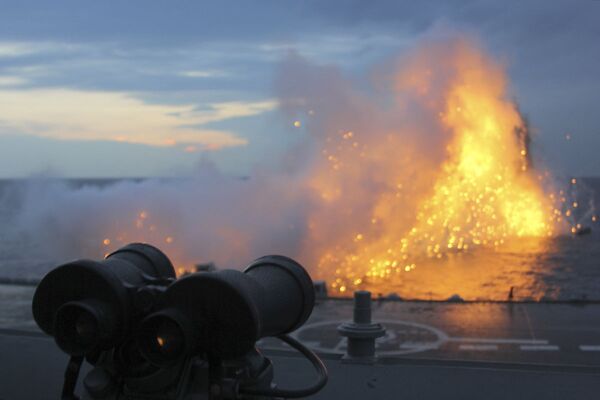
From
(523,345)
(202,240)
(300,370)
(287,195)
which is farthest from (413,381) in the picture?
(202,240)

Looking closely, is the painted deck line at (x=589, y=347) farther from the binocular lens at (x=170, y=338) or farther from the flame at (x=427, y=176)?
the flame at (x=427, y=176)

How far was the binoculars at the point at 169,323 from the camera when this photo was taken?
10.9ft

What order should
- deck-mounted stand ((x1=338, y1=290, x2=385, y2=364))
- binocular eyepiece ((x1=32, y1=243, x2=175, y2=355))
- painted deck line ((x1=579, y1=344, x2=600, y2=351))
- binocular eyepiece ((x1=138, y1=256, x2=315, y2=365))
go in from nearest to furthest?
1. binocular eyepiece ((x1=138, y1=256, x2=315, y2=365))
2. binocular eyepiece ((x1=32, y1=243, x2=175, y2=355))
3. deck-mounted stand ((x1=338, y1=290, x2=385, y2=364))
4. painted deck line ((x1=579, y1=344, x2=600, y2=351))

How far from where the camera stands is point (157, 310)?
3.54m

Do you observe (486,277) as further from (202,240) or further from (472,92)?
(202,240)

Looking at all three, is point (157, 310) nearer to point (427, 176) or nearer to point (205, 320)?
point (205, 320)

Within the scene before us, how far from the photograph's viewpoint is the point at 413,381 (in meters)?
6.08

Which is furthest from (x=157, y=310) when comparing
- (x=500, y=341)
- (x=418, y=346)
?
(x=500, y=341)

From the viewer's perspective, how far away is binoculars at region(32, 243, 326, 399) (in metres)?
3.33

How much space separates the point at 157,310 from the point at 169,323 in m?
0.25

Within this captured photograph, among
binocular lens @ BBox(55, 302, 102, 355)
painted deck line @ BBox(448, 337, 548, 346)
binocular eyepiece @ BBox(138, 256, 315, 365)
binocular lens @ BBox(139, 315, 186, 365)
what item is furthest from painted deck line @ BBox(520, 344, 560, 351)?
binocular lens @ BBox(55, 302, 102, 355)

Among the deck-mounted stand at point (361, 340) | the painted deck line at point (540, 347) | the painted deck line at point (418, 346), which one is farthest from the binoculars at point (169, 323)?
the painted deck line at point (540, 347)

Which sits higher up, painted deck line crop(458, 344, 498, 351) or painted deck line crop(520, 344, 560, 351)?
painted deck line crop(520, 344, 560, 351)

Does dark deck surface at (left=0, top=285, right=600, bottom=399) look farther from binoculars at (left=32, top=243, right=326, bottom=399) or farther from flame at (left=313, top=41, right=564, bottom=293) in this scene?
flame at (left=313, top=41, right=564, bottom=293)
